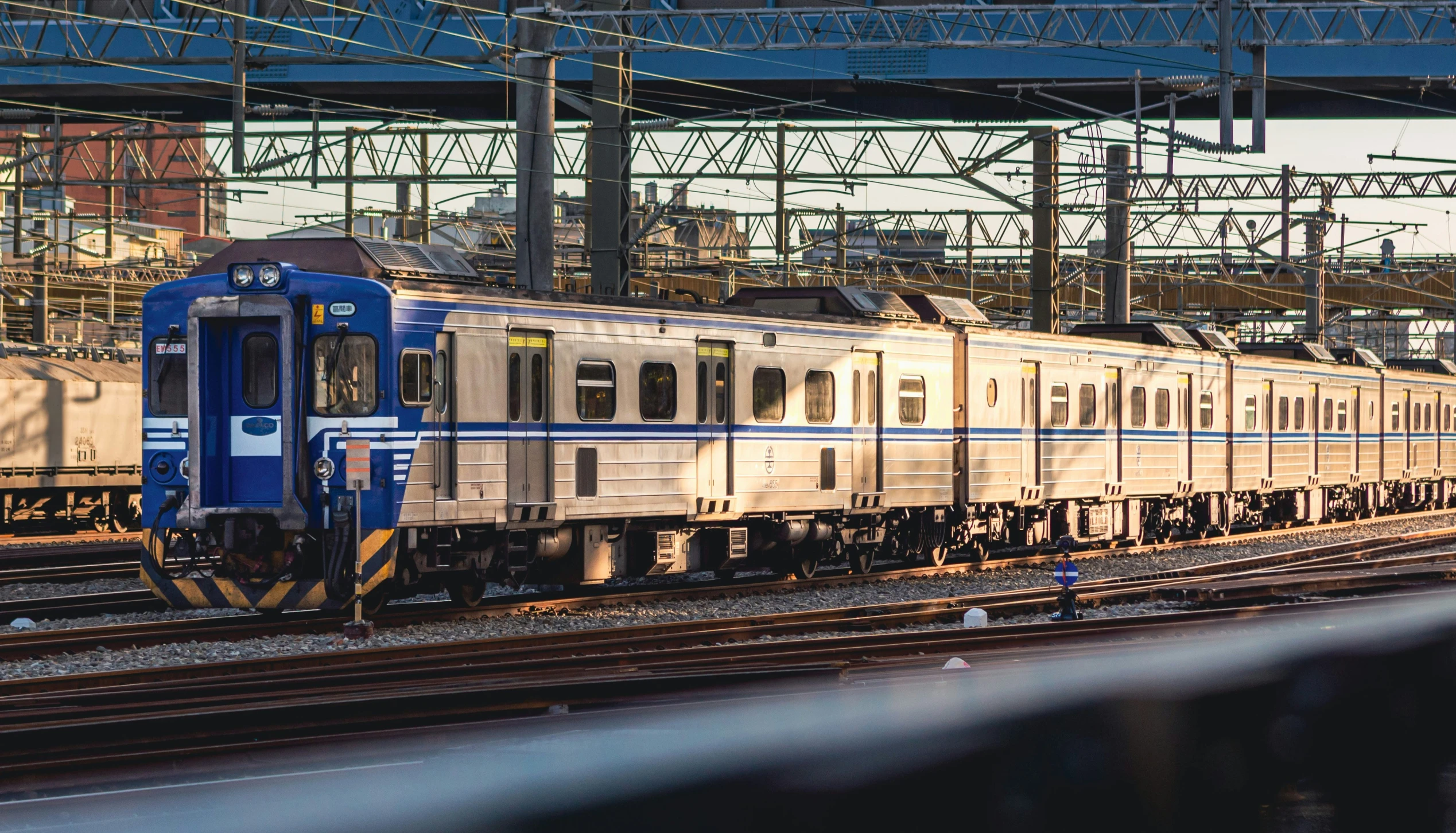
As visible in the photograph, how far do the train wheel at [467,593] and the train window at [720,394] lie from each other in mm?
3481

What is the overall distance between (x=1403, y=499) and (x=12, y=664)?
39.8 m

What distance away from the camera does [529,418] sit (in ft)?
57.8

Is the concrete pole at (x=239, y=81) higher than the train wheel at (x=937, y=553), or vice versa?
the concrete pole at (x=239, y=81)

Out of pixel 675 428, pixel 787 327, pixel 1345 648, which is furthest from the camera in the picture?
pixel 787 327

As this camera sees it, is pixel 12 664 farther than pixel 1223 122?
No

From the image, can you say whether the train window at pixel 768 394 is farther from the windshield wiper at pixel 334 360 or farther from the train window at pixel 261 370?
the train window at pixel 261 370

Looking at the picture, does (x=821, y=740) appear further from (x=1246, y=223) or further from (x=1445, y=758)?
(x=1246, y=223)

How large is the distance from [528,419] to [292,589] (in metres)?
2.99

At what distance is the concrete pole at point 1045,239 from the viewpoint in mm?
35688

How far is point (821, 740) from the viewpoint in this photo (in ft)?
33.1

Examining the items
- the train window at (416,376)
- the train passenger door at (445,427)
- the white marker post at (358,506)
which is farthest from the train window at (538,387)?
the white marker post at (358,506)

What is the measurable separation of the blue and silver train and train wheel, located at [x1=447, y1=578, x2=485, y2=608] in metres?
0.07

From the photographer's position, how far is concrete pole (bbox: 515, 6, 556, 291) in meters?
22.9

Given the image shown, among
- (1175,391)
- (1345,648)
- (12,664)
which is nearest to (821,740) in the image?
(1345,648)
